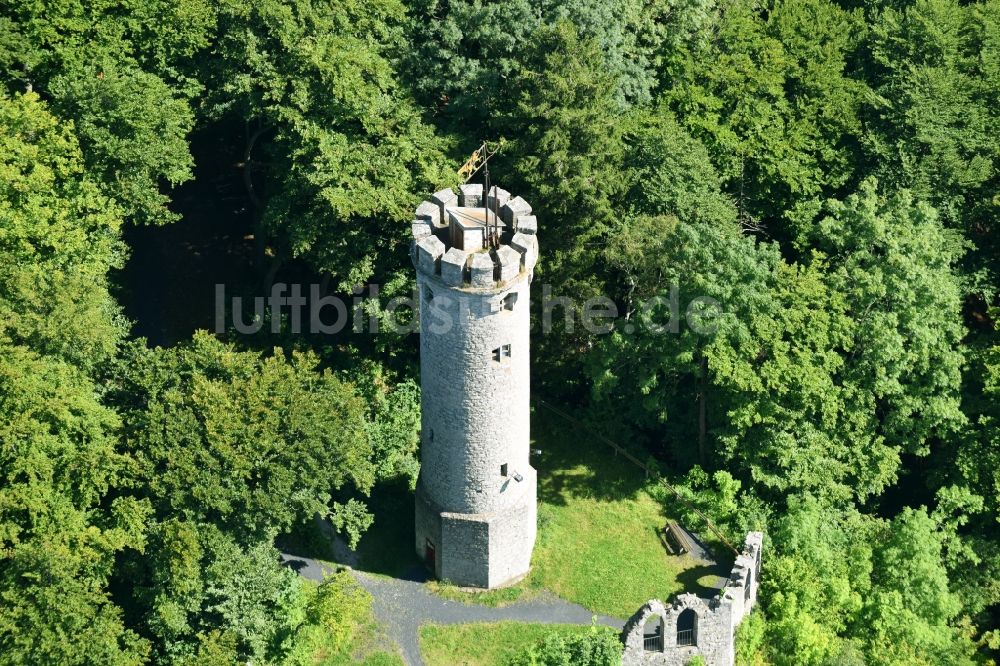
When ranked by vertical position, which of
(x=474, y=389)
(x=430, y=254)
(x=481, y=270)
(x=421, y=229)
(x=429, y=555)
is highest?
(x=421, y=229)

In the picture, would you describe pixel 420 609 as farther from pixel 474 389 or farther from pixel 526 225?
pixel 526 225

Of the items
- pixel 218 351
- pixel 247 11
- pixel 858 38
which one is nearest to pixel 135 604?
pixel 218 351

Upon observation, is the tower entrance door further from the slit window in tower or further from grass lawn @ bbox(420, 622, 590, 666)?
the slit window in tower

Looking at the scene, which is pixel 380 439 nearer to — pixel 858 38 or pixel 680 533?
pixel 680 533

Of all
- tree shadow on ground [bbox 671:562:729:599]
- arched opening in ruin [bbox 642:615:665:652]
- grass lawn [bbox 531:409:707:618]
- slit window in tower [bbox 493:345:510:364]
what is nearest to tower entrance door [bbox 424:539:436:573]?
grass lawn [bbox 531:409:707:618]

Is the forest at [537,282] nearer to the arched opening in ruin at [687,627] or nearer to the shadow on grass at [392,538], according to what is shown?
the shadow on grass at [392,538]

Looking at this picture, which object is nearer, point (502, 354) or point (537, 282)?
point (502, 354)

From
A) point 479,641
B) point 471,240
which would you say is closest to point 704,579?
point 479,641
